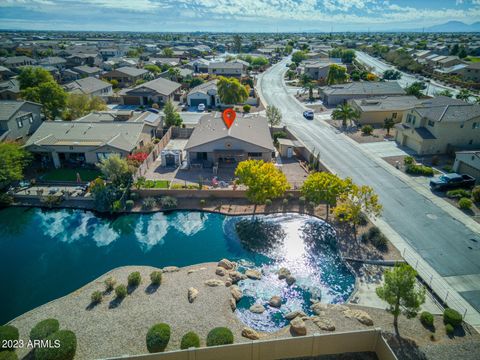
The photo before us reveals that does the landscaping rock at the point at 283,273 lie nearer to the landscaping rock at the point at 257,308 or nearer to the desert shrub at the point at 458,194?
the landscaping rock at the point at 257,308

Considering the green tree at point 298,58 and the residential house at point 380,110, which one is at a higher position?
the green tree at point 298,58

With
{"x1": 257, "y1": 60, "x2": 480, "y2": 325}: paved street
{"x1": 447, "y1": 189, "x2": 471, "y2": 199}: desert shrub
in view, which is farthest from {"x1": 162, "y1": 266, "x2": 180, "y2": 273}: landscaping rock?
{"x1": 447, "y1": 189, "x2": 471, "y2": 199}: desert shrub

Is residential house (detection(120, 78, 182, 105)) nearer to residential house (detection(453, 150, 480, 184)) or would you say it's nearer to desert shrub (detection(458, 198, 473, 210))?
residential house (detection(453, 150, 480, 184))

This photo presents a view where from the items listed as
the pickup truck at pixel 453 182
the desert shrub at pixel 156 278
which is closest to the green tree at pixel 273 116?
the pickup truck at pixel 453 182

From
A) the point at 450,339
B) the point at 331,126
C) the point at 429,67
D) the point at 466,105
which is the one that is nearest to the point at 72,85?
the point at 331,126

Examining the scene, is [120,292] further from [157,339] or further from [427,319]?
[427,319]

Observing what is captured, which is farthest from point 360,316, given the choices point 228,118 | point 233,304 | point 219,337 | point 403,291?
point 228,118
